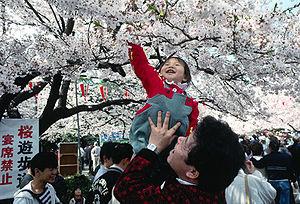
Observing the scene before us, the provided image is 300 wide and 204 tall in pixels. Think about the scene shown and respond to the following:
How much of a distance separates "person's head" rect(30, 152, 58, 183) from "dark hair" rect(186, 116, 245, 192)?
2309 millimetres

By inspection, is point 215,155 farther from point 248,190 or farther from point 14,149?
point 14,149

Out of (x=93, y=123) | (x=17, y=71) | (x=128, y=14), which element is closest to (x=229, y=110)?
(x=128, y=14)

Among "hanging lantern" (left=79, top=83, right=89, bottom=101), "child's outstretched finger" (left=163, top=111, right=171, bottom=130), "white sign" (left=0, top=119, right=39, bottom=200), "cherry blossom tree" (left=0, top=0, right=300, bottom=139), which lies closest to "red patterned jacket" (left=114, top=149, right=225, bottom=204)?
"child's outstretched finger" (left=163, top=111, right=171, bottom=130)

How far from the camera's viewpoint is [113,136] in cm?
2339

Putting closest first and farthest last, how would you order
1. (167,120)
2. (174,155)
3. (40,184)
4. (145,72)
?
(174,155) < (167,120) < (145,72) < (40,184)

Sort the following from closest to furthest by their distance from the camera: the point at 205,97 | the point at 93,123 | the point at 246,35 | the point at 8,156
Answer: the point at 246,35 < the point at 8,156 < the point at 205,97 < the point at 93,123

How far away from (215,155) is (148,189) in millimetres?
299

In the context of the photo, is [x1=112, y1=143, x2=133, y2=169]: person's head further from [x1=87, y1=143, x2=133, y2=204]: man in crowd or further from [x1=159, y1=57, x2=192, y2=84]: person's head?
[x1=159, y1=57, x2=192, y2=84]: person's head

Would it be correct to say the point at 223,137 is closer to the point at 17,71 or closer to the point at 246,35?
the point at 246,35

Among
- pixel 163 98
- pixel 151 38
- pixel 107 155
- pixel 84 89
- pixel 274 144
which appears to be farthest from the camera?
pixel 84 89

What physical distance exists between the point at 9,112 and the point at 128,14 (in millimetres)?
3728

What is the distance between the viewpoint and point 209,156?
1.55m

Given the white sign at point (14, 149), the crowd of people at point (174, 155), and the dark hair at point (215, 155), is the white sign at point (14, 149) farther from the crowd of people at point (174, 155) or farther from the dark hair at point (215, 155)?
the dark hair at point (215, 155)

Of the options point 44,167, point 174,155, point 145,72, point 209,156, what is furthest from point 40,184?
point 209,156
